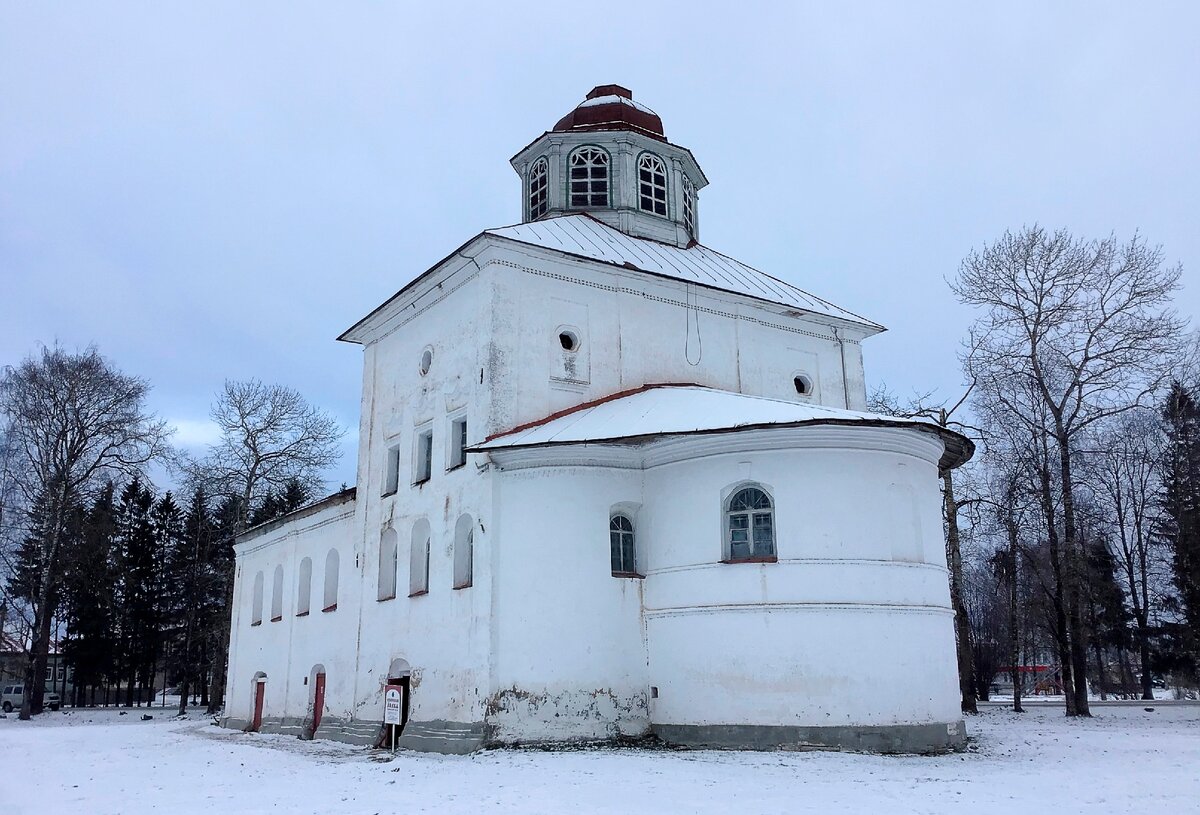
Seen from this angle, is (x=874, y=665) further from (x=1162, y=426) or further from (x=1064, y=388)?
(x=1162, y=426)

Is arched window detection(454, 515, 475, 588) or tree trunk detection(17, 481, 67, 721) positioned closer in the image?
arched window detection(454, 515, 475, 588)

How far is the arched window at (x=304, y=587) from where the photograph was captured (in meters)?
25.9

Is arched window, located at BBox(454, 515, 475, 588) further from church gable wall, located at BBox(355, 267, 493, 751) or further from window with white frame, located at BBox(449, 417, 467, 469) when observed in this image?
window with white frame, located at BBox(449, 417, 467, 469)

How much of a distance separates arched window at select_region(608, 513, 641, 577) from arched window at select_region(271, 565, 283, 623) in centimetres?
1343

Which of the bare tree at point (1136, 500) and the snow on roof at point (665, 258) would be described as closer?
the snow on roof at point (665, 258)

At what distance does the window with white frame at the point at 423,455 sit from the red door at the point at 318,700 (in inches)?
250

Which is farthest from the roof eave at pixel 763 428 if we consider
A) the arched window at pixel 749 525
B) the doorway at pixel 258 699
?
the doorway at pixel 258 699

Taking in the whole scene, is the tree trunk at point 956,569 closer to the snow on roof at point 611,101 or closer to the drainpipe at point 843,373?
the drainpipe at point 843,373

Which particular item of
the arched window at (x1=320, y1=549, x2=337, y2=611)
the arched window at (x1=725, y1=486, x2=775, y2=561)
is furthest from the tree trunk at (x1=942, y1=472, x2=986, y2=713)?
the arched window at (x1=320, y1=549, x2=337, y2=611)

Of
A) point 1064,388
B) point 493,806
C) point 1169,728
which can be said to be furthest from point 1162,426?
point 493,806

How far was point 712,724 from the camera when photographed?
1608 cm

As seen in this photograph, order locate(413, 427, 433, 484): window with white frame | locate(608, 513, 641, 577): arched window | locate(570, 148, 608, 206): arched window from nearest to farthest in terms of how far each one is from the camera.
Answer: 1. locate(608, 513, 641, 577): arched window
2. locate(413, 427, 433, 484): window with white frame
3. locate(570, 148, 608, 206): arched window

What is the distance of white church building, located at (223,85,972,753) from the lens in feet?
52.5

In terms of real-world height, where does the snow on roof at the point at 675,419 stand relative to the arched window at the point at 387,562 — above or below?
above
